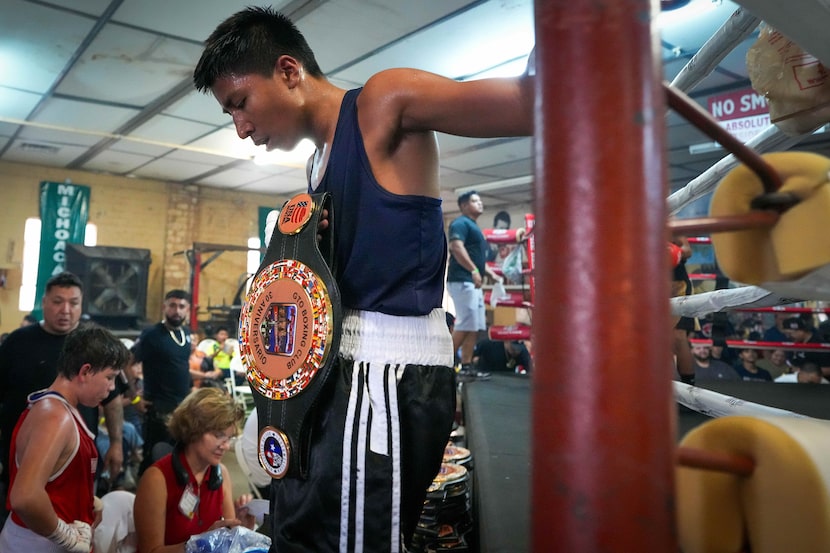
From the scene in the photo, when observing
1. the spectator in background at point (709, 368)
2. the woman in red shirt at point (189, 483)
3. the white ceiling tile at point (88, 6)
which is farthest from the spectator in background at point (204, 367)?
the spectator in background at point (709, 368)

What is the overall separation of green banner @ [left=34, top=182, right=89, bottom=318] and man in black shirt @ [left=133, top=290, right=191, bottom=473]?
4.73 m

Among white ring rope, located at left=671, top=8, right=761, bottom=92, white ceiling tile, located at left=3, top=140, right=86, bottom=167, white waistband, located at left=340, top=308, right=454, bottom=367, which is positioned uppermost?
white ceiling tile, located at left=3, top=140, right=86, bottom=167

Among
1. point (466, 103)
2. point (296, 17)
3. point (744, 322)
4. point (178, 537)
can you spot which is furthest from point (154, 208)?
point (466, 103)

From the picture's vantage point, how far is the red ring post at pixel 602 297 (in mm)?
261

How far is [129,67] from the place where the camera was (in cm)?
414

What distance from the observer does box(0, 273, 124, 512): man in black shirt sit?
2.31m

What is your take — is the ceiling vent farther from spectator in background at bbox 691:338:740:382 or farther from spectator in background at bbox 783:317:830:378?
spectator in background at bbox 783:317:830:378

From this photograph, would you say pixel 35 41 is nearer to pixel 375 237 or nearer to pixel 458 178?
pixel 375 237

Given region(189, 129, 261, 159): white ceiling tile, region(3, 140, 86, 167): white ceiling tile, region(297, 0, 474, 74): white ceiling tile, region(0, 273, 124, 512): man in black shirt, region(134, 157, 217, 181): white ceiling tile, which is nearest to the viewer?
region(0, 273, 124, 512): man in black shirt

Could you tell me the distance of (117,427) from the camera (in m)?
2.72

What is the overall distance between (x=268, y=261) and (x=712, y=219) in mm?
660

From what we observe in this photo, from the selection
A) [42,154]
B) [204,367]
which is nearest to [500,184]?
[204,367]

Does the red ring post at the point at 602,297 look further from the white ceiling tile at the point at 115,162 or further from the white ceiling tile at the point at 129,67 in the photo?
the white ceiling tile at the point at 115,162

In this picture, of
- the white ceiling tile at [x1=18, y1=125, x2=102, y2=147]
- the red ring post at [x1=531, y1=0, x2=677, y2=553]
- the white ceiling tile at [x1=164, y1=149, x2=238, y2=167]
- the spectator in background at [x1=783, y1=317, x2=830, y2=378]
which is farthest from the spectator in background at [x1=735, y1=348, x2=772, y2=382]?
the white ceiling tile at [x1=18, y1=125, x2=102, y2=147]
